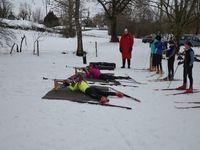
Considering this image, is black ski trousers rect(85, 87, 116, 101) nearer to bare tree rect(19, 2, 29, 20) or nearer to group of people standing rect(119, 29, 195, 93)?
group of people standing rect(119, 29, 195, 93)

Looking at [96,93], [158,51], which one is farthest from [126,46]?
[96,93]

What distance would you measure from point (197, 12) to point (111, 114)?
18.8 metres

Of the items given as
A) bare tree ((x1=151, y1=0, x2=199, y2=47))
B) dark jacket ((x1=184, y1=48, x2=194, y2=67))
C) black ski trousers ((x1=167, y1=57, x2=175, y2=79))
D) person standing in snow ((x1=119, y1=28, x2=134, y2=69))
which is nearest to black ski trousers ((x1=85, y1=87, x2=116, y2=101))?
dark jacket ((x1=184, y1=48, x2=194, y2=67))

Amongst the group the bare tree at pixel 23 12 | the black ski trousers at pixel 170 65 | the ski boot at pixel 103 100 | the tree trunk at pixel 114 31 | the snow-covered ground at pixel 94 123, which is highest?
the bare tree at pixel 23 12

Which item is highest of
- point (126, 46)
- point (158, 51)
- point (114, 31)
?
point (114, 31)

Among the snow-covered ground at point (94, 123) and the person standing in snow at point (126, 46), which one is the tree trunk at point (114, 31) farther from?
the snow-covered ground at point (94, 123)

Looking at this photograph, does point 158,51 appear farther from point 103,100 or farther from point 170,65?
point 103,100

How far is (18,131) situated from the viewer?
21.9 ft

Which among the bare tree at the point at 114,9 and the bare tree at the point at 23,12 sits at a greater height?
the bare tree at the point at 23,12

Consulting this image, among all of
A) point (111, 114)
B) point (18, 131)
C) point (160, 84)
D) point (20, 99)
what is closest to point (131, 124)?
point (111, 114)

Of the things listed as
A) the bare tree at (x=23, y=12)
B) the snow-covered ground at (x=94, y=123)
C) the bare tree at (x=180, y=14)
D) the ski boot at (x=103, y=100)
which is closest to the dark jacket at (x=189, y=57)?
the snow-covered ground at (x=94, y=123)

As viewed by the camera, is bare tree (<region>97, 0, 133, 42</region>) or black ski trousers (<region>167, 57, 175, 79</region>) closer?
black ski trousers (<region>167, 57, 175, 79</region>)

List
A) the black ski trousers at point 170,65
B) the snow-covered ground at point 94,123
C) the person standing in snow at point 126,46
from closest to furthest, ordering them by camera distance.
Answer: the snow-covered ground at point 94,123
the black ski trousers at point 170,65
the person standing in snow at point 126,46

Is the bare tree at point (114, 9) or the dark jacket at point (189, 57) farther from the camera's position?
the bare tree at point (114, 9)
